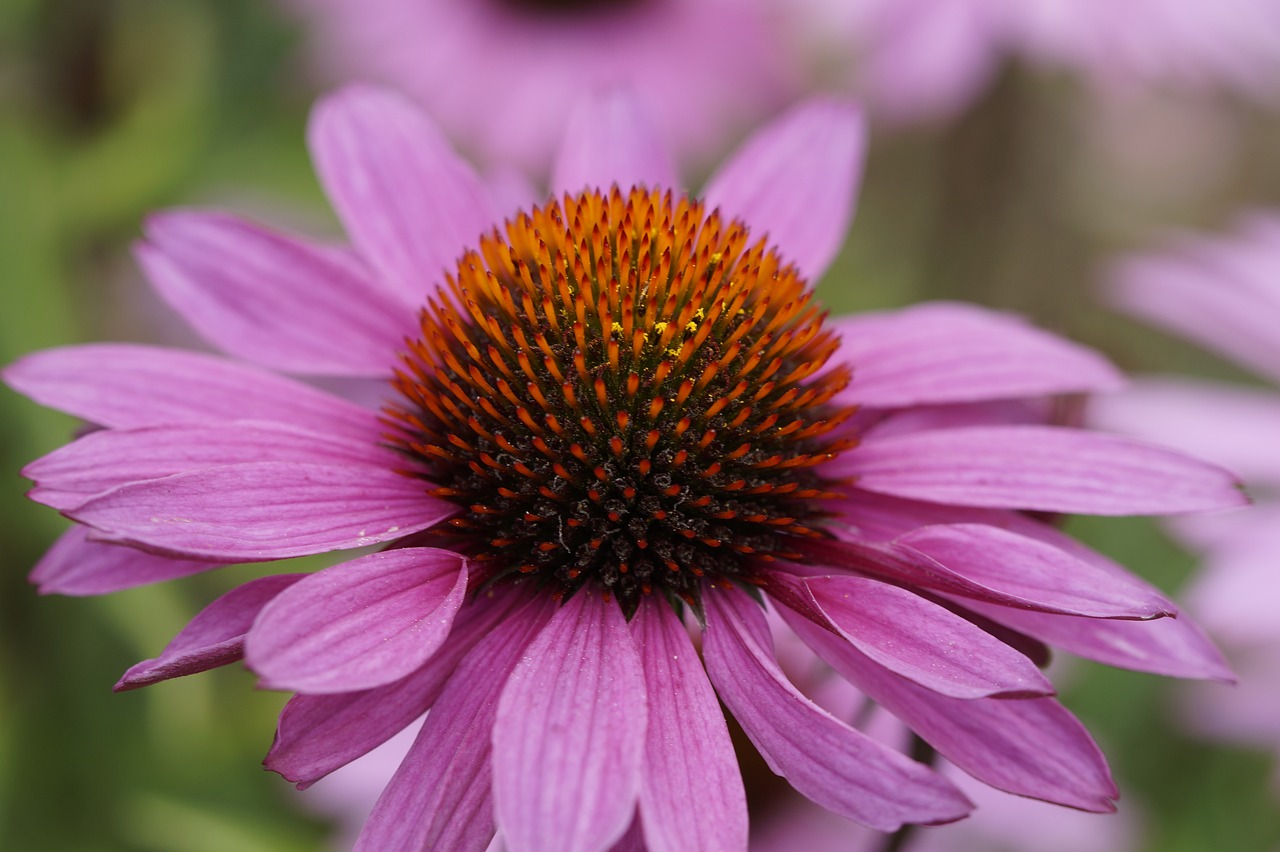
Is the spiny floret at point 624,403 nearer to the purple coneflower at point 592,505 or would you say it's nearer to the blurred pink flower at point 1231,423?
the purple coneflower at point 592,505

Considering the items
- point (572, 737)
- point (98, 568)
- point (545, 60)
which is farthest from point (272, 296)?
point (545, 60)

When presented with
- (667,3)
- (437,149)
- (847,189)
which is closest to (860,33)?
(667,3)

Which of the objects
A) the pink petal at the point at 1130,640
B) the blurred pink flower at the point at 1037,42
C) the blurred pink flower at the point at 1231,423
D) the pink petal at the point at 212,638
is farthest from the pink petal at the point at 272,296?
the blurred pink flower at the point at 1037,42

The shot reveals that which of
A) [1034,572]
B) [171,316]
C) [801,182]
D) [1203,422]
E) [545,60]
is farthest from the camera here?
[545,60]

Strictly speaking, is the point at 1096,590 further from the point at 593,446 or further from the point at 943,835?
the point at 943,835

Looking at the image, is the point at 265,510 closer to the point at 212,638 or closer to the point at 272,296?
the point at 212,638

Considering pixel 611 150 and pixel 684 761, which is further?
pixel 611 150

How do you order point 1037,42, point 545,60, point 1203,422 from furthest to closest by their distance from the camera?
1. point 545,60
2. point 1037,42
3. point 1203,422
